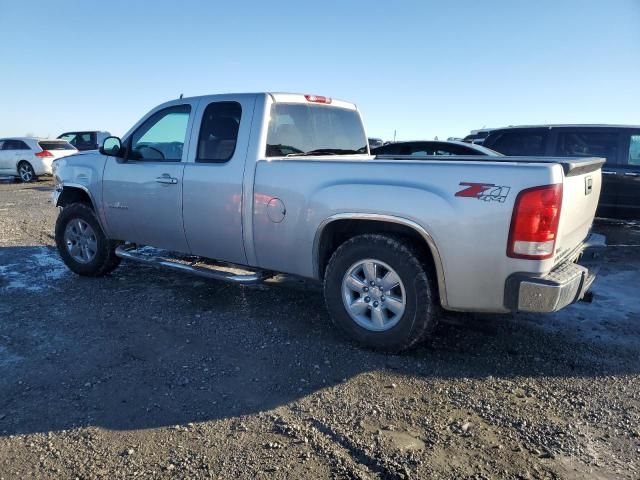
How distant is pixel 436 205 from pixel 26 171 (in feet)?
61.9

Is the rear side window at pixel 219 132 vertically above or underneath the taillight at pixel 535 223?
above

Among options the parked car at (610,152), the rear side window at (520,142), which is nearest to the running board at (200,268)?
the rear side window at (520,142)

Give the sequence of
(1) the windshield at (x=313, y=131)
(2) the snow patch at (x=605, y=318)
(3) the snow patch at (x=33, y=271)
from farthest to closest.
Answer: (3) the snow patch at (x=33, y=271) < (1) the windshield at (x=313, y=131) < (2) the snow patch at (x=605, y=318)

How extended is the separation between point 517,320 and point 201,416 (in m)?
2.99

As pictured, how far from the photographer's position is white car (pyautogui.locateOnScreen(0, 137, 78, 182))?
58.7 ft

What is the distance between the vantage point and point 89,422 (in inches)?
115

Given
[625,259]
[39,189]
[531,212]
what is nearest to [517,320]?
[531,212]

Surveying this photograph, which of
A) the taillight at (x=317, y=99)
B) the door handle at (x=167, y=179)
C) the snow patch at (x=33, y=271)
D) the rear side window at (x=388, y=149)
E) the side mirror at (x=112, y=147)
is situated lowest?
the snow patch at (x=33, y=271)

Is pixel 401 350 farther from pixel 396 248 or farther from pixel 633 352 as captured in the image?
pixel 633 352

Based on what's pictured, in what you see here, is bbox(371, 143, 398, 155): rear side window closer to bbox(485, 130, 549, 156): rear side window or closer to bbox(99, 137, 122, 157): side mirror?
bbox(485, 130, 549, 156): rear side window

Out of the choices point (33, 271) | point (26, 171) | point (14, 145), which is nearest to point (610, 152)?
point (33, 271)

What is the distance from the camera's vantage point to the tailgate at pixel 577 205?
323 centimetres

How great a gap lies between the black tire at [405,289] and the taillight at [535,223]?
69 centimetres

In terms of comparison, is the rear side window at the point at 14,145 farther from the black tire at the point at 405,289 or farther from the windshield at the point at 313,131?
the black tire at the point at 405,289
